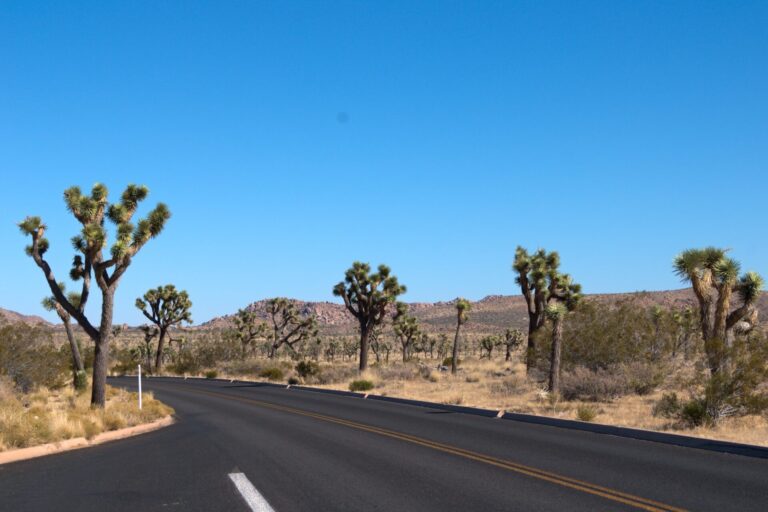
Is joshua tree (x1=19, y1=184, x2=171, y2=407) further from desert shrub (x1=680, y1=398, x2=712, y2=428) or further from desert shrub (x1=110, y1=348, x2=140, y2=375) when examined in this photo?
desert shrub (x1=110, y1=348, x2=140, y2=375)

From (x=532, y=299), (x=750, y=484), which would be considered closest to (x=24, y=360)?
(x=532, y=299)

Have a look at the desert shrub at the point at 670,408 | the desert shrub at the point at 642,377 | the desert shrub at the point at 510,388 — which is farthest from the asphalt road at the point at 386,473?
the desert shrub at the point at 510,388

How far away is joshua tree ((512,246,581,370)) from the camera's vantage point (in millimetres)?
33094

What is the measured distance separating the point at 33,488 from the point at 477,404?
1876 cm

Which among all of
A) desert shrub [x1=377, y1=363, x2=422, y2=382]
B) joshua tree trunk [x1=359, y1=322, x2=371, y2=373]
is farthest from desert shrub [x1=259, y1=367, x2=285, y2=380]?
desert shrub [x1=377, y1=363, x2=422, y2=382]

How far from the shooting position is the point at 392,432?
1647 centimetres

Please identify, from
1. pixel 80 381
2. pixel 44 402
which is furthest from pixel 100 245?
pixel 80 381

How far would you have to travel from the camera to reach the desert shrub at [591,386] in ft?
84.2

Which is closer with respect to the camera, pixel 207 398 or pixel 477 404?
pixel 477 404

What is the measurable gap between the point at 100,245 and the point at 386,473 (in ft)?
47.8

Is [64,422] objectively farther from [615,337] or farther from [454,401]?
[615,337]

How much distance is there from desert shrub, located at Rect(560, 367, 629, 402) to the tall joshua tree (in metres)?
18.8

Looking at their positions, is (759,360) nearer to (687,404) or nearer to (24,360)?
(687,404)

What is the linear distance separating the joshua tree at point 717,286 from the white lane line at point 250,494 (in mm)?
14142
